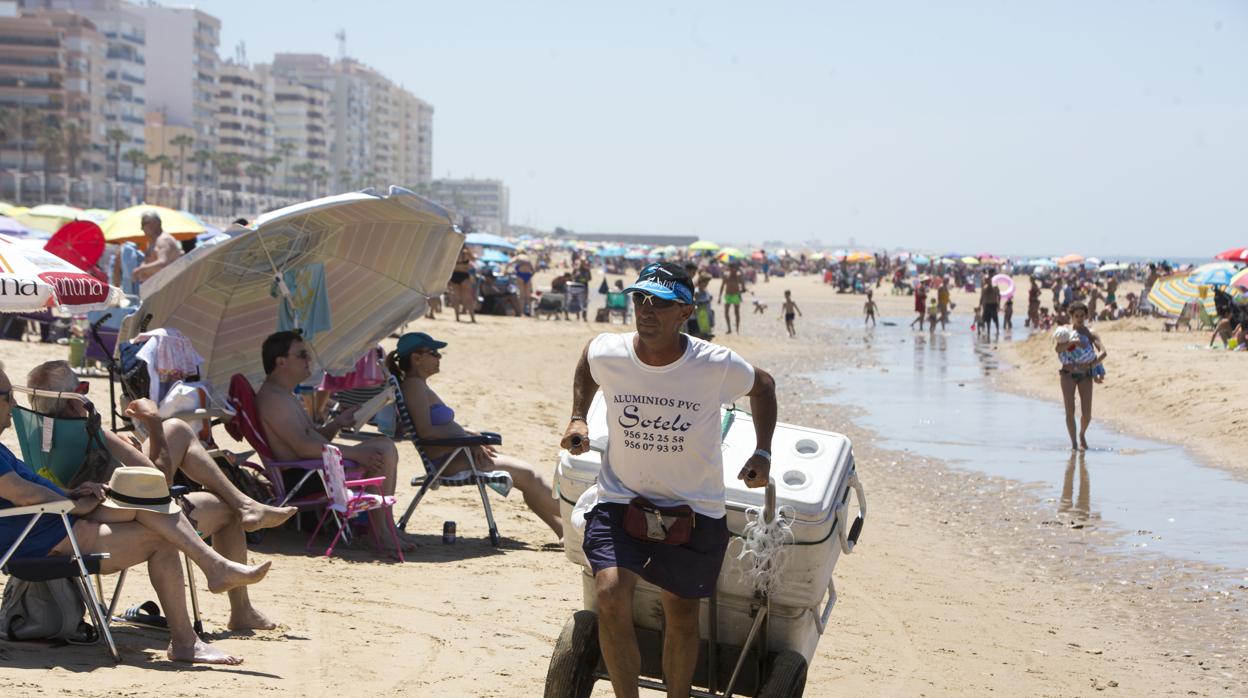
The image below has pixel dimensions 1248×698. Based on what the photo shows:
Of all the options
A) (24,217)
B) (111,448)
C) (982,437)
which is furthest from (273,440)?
(24,217)

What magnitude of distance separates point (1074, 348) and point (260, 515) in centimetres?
872

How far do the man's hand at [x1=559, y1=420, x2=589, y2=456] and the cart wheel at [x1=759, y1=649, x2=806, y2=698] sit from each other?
853mm

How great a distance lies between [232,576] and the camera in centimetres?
451

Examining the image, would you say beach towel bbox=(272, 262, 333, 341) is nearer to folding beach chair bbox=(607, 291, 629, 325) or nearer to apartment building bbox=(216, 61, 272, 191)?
folding beach chair bbox=(607, 291, 629, 325)

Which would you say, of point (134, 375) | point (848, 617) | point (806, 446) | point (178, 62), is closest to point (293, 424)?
point (134, 375)

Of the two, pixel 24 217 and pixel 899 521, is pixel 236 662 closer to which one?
pixel 899 521

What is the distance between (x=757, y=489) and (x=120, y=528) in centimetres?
209

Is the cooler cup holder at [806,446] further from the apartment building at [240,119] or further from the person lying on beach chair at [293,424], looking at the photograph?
the apartment building at [240,119]

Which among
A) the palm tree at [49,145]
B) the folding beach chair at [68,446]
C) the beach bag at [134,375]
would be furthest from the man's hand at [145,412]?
the palm tree at [49,145]

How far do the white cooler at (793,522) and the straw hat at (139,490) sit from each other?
1294mm

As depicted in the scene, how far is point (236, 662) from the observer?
14.6 ft

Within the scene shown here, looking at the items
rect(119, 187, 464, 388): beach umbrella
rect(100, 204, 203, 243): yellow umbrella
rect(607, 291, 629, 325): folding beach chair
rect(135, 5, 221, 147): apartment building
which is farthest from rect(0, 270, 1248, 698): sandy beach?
rect(135, 5, 221, 147): apartment building

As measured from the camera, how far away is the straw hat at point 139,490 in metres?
4.38

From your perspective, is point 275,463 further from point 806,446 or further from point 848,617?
point 806,446
